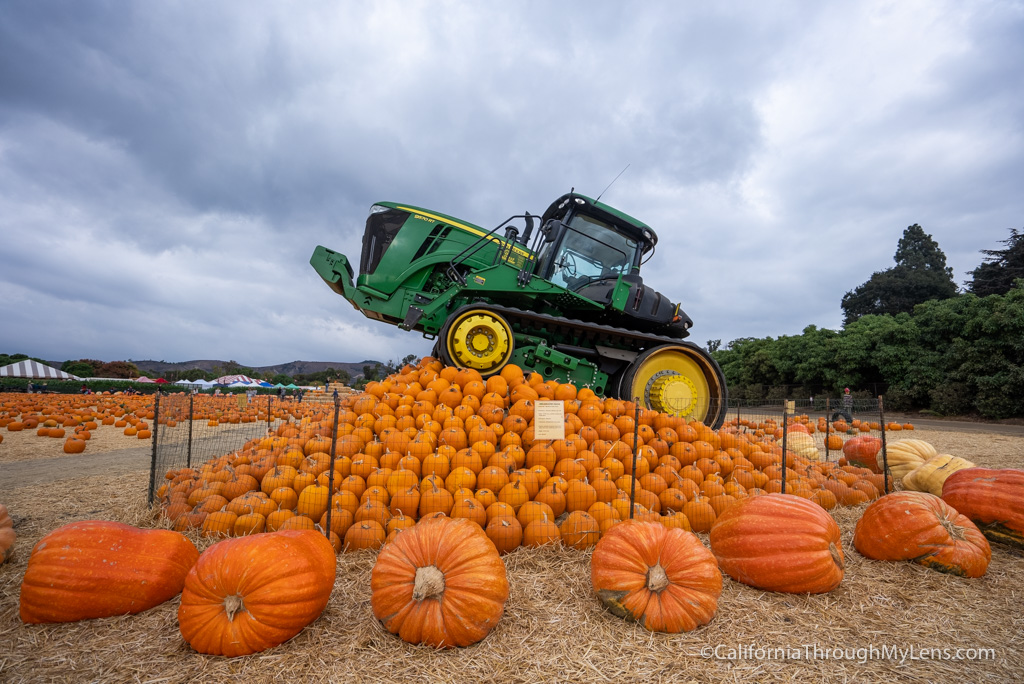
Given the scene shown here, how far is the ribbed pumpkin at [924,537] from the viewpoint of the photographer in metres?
3.13

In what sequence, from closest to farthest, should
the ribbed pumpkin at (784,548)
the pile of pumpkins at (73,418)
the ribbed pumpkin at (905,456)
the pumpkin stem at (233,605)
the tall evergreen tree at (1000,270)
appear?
1. the pumpkin stem at (233,605)
2. the ribbed pumpkin at (784,548)
3. the ribbed pumpkin at (905,456)
4. the pile of pumpkins at (73,418)
5. the tall evergreen tree at (1000,270)

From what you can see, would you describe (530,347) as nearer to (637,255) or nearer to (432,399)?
(432,399)

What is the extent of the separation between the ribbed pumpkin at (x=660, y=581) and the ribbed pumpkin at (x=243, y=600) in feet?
5.11

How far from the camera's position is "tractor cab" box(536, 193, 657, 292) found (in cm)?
738

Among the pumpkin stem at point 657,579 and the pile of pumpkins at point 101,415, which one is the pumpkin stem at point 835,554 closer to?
the pumpkin stem at point 657,579

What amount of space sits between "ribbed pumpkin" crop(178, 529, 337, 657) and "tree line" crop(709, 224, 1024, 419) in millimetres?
14608

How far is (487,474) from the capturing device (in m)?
3.77

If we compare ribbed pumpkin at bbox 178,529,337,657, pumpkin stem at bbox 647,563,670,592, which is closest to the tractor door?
pumpkin stem at bbox 647,563,670,592

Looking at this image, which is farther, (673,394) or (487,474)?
(673,394)

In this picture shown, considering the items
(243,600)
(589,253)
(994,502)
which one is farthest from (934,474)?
(243,600)

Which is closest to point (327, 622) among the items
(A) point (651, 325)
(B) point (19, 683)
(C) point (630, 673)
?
(B) point (19, 683)

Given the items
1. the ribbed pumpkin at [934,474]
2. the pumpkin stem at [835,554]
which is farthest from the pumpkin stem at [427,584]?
the ribbed pumpkin at [934,474]

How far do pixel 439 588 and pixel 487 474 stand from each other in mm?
1563

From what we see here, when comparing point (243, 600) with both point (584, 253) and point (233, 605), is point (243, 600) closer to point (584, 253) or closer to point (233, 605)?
point (233, 605)
